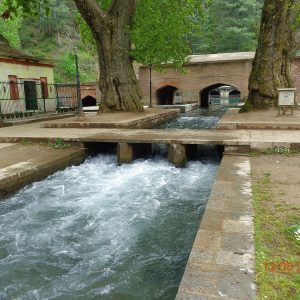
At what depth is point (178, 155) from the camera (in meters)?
9.27

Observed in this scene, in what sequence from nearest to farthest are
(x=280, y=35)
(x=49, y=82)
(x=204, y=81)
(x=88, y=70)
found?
(x=280, y=35)
(x=49, y=82)
(x=204, y=81)
(x=88, y=70)

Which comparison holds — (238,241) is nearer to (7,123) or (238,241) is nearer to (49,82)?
(7,123)

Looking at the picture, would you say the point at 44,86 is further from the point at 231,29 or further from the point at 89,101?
the point at 231,29

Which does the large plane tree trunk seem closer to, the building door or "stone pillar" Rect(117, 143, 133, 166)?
the building door

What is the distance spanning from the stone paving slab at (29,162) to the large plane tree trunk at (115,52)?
777 centimetres

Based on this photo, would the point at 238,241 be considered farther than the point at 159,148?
No

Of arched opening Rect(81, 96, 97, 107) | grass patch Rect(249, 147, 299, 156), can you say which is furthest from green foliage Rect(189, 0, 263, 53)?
grass patch Rect(249, 147, 299, 156)

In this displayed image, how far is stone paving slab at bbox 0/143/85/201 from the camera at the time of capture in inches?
278

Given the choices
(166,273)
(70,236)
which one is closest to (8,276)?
(70,236)

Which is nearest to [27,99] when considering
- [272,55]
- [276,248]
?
[272,55]

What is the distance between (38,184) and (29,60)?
1359cm

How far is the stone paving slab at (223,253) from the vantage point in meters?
2.88

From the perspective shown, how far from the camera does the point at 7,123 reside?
15.5 meters

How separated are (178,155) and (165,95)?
27.4 metres
